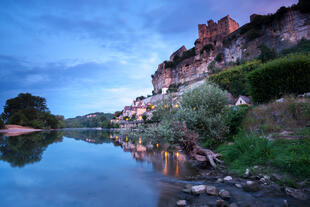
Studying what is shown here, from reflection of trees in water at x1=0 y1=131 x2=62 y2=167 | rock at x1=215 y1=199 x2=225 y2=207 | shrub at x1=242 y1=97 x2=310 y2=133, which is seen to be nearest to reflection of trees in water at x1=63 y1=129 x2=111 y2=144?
reflection of trees in water at x1=0 y1=131 x2=62 y2=167

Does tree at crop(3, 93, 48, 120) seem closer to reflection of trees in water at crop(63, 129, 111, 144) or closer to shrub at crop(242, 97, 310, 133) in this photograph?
reflection of trees in water at crop(63, 129, 111, 144)

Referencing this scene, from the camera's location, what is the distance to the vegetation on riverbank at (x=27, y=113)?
47344 mm

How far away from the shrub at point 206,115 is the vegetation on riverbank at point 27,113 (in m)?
55.7

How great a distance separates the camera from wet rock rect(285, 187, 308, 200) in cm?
363

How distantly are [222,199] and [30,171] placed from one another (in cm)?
876

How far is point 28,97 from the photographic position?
56.8m

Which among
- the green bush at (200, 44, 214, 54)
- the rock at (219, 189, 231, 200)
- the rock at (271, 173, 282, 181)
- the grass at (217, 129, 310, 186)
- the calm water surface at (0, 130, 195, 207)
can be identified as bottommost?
the calm water surface at (0, 130, 195, 207)

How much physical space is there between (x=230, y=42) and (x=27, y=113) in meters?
66.7

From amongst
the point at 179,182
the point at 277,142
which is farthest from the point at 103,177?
the point at 277,142

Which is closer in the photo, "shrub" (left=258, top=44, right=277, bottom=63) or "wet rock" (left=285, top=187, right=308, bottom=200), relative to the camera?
"wet rock" (left=285, top=187, right=308, bottom=200)

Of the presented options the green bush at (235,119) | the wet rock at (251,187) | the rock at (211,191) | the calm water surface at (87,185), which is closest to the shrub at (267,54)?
the green bush at (235,119)

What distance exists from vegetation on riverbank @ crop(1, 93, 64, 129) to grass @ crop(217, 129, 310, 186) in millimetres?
58660

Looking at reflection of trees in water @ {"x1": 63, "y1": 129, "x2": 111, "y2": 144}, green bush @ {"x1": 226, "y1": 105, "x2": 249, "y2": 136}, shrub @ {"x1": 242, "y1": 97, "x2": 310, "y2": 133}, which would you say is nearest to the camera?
shrub @ {"x1": 242, "y1": 97, "x2": 310, "y2": 133}

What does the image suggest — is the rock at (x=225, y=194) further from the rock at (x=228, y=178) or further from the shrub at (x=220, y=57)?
the shrub at (x=220, y=57)
